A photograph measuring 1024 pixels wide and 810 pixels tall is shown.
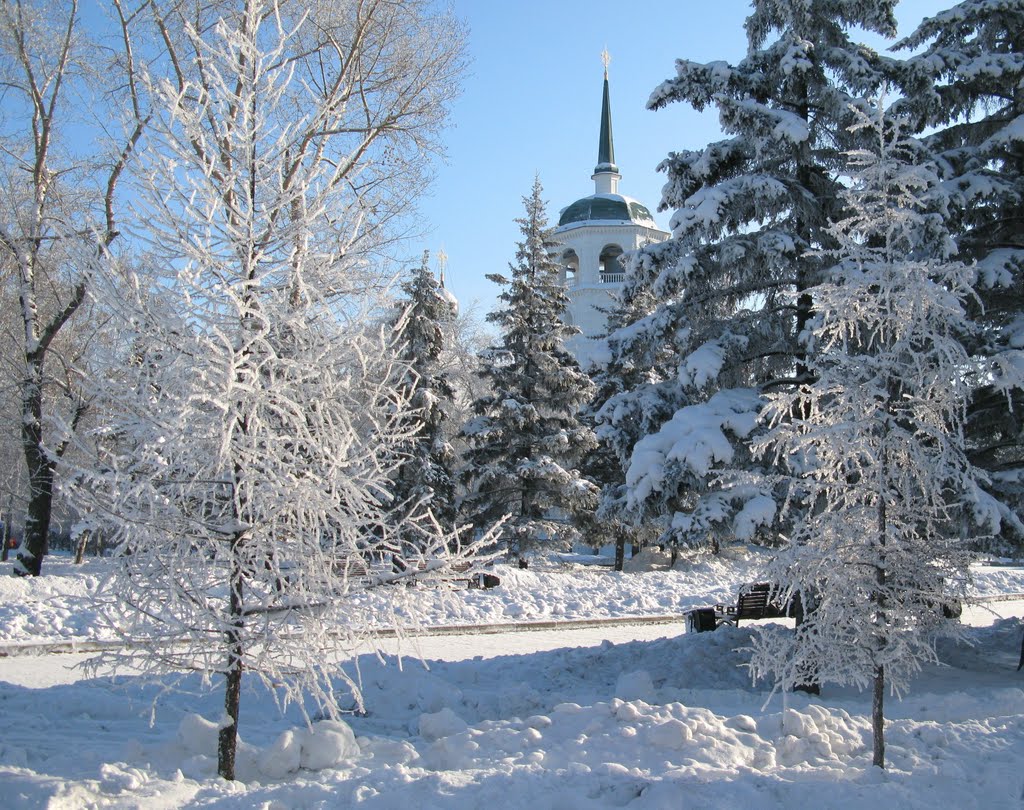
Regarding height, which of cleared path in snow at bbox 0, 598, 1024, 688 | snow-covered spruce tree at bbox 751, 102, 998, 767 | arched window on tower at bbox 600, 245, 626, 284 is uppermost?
arched window on tower at bbox 600, 245, 626, 284

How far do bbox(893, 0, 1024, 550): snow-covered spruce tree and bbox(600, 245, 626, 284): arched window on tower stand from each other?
4273cm

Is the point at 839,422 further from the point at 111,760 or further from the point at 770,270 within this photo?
the point at 111,760

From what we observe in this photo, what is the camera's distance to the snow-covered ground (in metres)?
5.68

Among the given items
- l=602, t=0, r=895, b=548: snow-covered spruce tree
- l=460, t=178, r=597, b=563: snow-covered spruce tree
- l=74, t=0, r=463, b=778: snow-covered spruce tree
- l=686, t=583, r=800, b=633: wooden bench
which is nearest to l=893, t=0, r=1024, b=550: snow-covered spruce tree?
l=602, t=0, r=895, b=548: snow-covered spruce tree

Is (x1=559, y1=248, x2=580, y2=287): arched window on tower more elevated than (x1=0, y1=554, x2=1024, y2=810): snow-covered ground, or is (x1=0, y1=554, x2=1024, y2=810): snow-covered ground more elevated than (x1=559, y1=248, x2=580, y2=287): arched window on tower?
(x1=559, y1=248, x2=580, y2=287): arched window on tower

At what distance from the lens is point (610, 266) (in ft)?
205

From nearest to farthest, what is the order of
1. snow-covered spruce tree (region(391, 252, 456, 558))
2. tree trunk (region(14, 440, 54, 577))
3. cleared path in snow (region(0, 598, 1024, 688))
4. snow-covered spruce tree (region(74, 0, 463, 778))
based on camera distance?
1. snow-covered spruce tree (region(74, 0, 463, 778))
2. cleared path in snow (region(0, 598, 1024, 688))
3. tree trunk (region(14, 440, 54, 577))
4. snow-covered spruce tree (region(391, 252, 456, 558))

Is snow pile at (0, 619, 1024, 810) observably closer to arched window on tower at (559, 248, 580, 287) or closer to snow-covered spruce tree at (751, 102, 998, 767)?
snow-covered spruce tree at (751, 102, 998, 767)

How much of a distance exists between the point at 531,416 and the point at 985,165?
1575cm

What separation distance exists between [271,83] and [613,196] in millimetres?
57145

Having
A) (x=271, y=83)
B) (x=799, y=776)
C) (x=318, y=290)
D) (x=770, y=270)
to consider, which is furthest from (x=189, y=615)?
(x=770, y=270)

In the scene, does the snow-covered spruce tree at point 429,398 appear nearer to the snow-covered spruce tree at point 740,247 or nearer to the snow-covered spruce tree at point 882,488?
the snow-covered spruce tree at point 740,247

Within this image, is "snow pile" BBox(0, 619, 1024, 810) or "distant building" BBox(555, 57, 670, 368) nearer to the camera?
"snow pile" BBox(0, 619, 1024, 810)

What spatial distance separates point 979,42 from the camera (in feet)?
41.4
